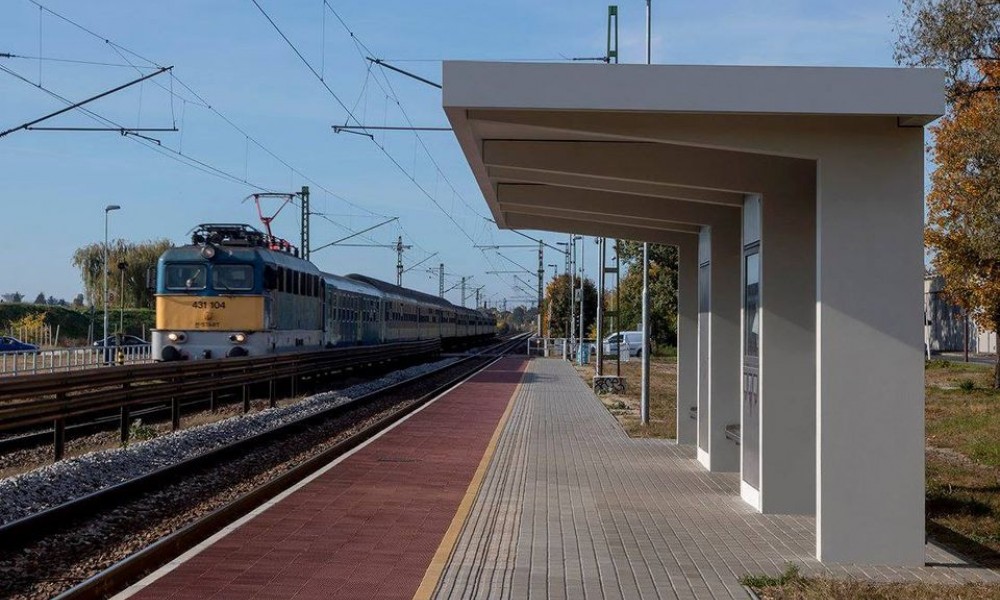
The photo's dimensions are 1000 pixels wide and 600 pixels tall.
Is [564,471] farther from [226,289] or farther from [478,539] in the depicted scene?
[226,289]

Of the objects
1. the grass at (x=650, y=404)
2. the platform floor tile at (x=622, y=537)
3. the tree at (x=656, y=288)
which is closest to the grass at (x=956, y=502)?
the platform floor tile at (x=622, y=537)

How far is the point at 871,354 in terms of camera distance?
8172 mm

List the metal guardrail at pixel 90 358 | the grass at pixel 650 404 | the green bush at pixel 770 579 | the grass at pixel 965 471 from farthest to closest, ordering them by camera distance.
→ 1. the metal guardrail at pixel 90 358
2. the grass at pixel 650 404
3. the grass at pixel 965 471
4. the green bush at pixel 770 579

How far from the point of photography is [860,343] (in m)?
8.17

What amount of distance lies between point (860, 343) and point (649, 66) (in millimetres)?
2536

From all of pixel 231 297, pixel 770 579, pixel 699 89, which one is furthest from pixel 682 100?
pixel 231 297

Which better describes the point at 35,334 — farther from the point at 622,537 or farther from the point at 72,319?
the point at 622,537

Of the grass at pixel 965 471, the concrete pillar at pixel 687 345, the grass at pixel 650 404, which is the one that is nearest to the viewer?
the grass at pixel 965 471

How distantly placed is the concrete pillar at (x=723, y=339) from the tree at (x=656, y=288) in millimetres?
39608

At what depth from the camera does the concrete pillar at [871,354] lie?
813cm

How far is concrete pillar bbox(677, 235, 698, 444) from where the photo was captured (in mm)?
15883

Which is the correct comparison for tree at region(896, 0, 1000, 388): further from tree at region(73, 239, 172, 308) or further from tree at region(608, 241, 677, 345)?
tree at region(73, 239, 172, 308)

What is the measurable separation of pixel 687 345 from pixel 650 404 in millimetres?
10661

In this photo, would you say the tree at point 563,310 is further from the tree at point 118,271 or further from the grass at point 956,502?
the grass at point 956,502
